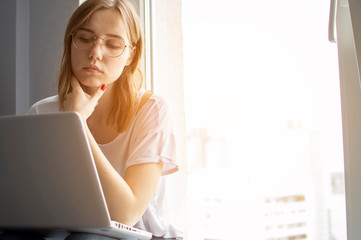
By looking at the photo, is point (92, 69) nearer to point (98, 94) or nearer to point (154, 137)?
point (98, 94)

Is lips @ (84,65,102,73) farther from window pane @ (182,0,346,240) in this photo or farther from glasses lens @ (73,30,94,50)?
window pane @ (182,0,346,240)

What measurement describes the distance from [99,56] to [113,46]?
7 centimetres

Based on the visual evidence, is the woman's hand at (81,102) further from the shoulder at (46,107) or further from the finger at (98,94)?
the shoulder at (46,107)

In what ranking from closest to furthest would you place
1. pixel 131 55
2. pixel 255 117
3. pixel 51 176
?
pixel 51 176 < pixel 131 55 < pixel 255 117

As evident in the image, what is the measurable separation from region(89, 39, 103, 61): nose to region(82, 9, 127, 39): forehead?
35 millimetres

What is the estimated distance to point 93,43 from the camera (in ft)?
3.59

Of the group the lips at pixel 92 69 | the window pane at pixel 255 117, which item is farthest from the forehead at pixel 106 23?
the window pane at pixel 255 117

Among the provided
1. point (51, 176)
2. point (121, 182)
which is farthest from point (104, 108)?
point (51, 176)

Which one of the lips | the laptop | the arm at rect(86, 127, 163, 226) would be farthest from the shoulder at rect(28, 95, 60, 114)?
the laptop

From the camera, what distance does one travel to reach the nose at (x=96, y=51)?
1062 millimetres

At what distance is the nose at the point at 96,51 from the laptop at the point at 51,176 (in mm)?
449

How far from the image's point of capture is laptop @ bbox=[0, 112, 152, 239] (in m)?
0.63

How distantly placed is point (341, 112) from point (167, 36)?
119 cm

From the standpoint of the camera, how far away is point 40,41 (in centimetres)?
181
